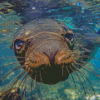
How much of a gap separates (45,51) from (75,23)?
768 cm

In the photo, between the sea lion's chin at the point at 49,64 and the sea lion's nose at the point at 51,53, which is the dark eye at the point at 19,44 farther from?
the sea lion's nose at the point at 51,53

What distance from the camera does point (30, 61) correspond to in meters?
1.98

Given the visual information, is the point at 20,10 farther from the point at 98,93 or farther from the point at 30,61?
the point at 98,93

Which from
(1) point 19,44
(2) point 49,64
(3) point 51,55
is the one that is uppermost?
(1) point 19,44

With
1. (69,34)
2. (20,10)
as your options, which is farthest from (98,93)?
(20,10)

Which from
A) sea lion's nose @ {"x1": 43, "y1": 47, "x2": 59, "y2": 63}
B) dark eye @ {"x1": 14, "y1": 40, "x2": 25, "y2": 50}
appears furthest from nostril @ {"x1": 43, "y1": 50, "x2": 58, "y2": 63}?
dark eye @ {"x1": 14, "y1": 40, "x2": 25, "y2": 50}

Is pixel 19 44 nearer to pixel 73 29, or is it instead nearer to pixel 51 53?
pixel 51 53

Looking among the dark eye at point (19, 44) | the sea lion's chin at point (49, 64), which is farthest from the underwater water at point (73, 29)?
the sea lion's chin at point (49, 64)

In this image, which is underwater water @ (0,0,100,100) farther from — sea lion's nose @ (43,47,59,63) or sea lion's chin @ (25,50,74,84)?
sea lion's nose @ (43,47,59,63)

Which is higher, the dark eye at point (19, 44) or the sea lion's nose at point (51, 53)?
the dark eye at point (19, 44)

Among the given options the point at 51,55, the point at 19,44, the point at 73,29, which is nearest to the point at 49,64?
the point at 51,55

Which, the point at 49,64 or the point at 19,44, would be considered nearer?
the point at 49,64

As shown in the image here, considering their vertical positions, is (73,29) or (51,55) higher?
(73,29)

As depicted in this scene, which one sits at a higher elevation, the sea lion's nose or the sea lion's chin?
the sea lion's nose
